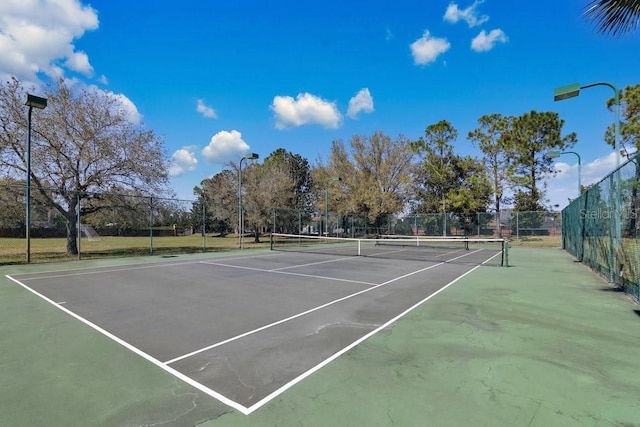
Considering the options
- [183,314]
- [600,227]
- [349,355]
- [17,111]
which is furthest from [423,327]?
[17,111]

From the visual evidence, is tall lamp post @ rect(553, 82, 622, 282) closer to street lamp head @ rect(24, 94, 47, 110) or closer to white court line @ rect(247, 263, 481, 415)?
white court line @ rect(247, 263, 481, 415)

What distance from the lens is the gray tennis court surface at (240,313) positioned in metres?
3.65

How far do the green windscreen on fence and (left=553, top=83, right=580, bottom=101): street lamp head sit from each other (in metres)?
2.94

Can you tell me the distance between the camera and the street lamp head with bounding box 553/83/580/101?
10.7 m

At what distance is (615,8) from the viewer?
17.3 feet

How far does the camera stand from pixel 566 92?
35.9 ft

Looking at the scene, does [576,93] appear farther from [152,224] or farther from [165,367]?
[152,224]

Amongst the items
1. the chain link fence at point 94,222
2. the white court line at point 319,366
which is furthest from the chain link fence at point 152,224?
the white court line at point 319,366

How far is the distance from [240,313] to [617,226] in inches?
331

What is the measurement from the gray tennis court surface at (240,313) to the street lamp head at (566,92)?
6364mm

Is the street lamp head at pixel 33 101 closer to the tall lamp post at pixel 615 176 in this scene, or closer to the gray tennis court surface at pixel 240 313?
the gray tennis court surface at pixel 240 313

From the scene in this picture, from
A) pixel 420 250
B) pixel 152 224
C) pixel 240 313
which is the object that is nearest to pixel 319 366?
pixel 240 313

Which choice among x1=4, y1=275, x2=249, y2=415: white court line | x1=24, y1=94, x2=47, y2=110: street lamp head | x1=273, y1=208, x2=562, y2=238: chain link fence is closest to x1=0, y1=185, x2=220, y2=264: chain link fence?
x1=24, y1=94, x2=47, y2=110: street lamp head

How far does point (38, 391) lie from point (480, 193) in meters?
36.7
